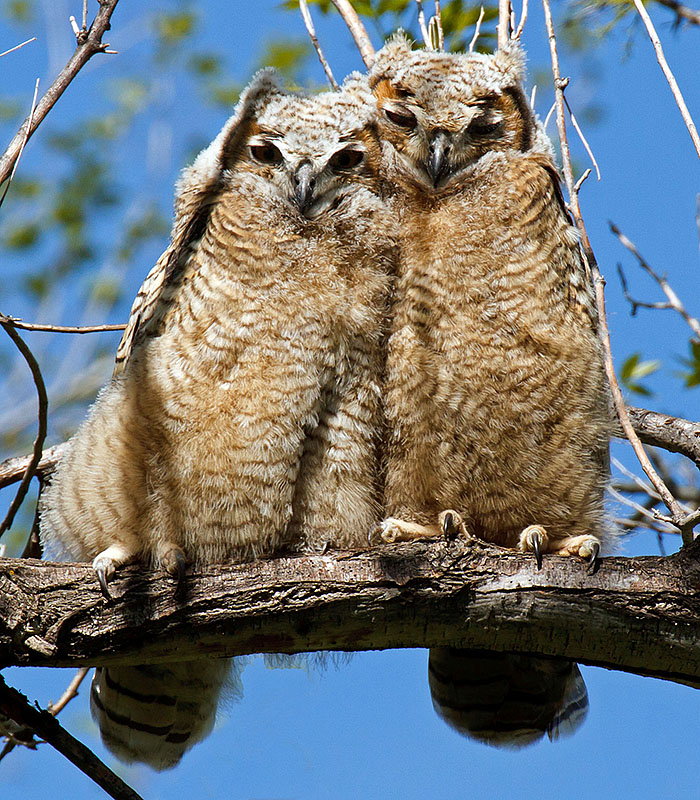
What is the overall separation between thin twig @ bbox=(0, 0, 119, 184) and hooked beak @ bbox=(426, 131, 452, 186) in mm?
1139

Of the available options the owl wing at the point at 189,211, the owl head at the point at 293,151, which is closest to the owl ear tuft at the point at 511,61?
the owl head at the point at 293,151

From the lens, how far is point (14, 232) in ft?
27.5

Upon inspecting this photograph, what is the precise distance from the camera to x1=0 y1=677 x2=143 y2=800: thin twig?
2199mm

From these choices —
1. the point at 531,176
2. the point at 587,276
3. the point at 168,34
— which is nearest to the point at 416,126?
the point at 531,176

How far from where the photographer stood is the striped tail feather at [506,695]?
3318mm

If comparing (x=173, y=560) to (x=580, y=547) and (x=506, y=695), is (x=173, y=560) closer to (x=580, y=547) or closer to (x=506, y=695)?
(x=580, y=547)

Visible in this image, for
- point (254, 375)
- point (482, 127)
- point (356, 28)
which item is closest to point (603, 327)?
point (254, 375)

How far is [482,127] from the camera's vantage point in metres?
3.33

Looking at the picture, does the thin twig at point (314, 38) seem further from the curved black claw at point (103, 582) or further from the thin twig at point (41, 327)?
the curved black claw at point (103, 582)

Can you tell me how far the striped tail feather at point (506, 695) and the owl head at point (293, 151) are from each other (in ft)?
5.51

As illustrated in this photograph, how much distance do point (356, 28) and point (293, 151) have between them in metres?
1.24

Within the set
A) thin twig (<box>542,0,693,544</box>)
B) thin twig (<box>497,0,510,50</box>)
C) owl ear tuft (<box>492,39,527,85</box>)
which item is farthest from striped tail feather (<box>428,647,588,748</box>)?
thin twig (<box>497,0,510,50</box>)

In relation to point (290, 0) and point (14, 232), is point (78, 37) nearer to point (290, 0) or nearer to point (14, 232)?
point (290, 0)

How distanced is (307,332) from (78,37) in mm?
1077
